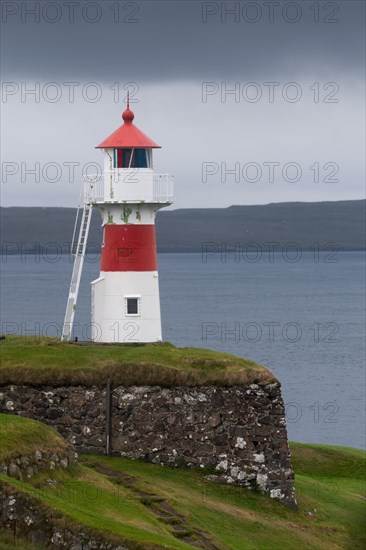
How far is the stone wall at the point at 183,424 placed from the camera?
130 feet

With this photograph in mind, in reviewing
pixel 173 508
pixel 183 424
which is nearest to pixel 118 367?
pixel 183 424

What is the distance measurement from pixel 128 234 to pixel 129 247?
453 mm

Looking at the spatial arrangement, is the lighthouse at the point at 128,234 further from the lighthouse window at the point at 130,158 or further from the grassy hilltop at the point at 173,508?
the grassy hilltop at the point at 173,508

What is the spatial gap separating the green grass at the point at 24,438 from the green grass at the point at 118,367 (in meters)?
5.20

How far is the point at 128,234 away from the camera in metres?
44.8

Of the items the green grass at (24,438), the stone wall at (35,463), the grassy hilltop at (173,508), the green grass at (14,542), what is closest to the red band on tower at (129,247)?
the grassy hilltop at (173,508)

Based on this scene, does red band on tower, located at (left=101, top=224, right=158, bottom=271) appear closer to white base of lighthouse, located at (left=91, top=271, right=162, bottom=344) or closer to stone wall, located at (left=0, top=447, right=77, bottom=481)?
white base of lighthouse, located at (left=91, top=271, right=162, bottom=344)

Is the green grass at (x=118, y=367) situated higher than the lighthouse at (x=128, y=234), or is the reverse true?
the lighthouse at (x=128, y=234)

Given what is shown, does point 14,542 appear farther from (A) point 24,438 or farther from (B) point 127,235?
(B) point 127,235

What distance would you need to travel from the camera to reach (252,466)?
40594 millimetres

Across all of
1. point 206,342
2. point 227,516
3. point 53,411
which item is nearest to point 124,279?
point 53,411

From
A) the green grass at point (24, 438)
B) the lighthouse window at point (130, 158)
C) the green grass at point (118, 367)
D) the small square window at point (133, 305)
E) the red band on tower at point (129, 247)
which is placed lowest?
the green grass at point (24, 438)

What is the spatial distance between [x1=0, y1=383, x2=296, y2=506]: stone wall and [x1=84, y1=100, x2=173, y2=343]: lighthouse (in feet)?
18.0

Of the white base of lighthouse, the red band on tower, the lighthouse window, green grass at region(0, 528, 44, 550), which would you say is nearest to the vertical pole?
the white base of lighthouse
